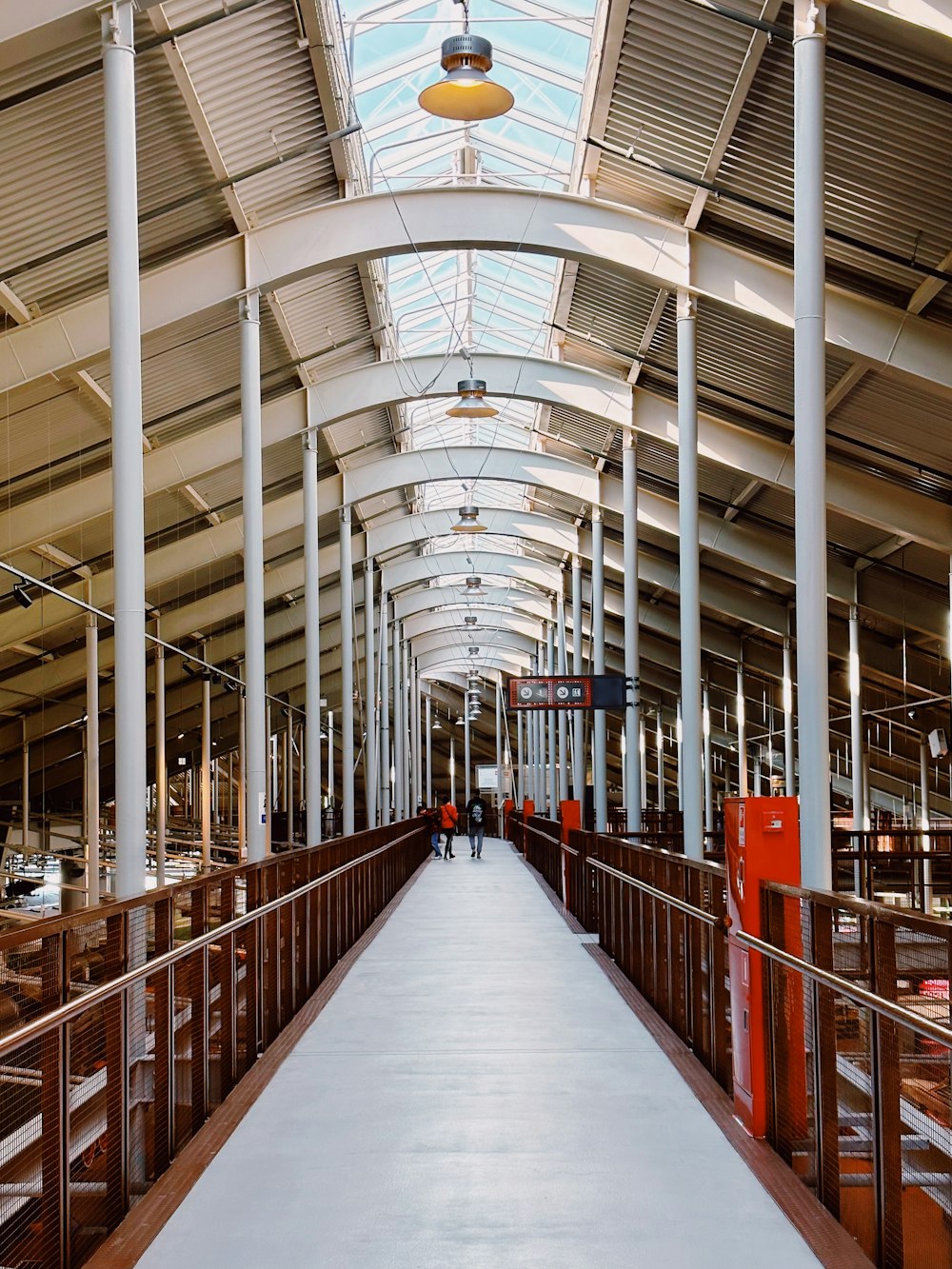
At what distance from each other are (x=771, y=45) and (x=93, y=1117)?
10.2 metres

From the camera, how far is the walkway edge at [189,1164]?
4547mm

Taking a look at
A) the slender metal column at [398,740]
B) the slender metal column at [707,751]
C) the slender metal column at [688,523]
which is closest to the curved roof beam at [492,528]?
the slender metal column at [398,740]

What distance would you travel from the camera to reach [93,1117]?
468 cm

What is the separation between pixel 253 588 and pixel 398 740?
2196 cm

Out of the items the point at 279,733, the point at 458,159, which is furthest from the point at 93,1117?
the point at 279,733

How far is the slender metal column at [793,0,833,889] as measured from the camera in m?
8.66

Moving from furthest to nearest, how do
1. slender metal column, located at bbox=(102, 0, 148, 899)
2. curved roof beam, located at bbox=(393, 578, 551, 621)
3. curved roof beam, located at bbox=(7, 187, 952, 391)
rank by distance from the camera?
curved roof beam, located at bbox=(393, 578, 551, 621), curved roof beam, located at bbox=(7, 187, 952, 391), slender metal column, located at bbox=(102, 0, 148, 899)

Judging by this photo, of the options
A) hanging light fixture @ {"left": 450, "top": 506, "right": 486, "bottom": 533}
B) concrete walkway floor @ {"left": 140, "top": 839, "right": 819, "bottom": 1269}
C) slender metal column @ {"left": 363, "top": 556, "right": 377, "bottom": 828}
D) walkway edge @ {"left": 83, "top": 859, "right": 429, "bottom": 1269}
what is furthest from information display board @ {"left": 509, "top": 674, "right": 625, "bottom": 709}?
walkway edge @ {"left": 83, "top": 859, "right": 429, "bottom": 1269}

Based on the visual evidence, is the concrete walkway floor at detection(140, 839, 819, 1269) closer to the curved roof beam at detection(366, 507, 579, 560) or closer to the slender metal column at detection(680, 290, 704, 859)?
the slender metal column at detection(680, 290, 704, 859)

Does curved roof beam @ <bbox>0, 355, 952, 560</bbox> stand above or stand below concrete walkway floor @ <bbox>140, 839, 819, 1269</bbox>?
above

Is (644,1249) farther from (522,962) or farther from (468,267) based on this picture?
(468,267)

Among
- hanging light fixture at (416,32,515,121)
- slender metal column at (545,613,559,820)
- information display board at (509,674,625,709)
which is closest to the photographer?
hanging light fixture at (416,32,515,121)

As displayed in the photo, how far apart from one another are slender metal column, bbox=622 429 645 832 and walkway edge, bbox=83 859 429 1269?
412 inches

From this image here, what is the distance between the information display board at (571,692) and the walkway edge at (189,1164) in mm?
12717
